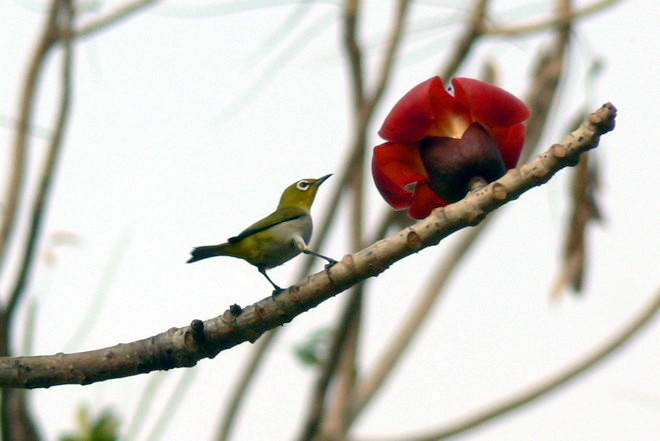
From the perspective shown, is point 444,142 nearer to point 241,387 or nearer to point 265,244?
point 265,244

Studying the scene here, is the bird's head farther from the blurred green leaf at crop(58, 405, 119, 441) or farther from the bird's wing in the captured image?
the blurred green leaf at crop(58, 405, 119, 441)

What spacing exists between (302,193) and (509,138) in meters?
1.94

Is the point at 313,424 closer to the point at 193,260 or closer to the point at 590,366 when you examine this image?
the point at 590,366

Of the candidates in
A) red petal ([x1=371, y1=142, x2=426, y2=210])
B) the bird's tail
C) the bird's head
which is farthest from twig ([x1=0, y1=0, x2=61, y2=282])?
red petal ([x1=371, y1=142, x2=426, y2=210])

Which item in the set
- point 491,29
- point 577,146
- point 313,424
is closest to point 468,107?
point 577,146

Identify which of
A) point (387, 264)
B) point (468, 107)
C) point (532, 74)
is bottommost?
point (387, 264)

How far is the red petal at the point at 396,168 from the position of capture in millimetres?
2129

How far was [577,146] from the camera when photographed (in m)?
1.73

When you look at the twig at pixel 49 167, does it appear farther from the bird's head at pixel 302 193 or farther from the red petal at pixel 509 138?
the red petal at pixel 509 138

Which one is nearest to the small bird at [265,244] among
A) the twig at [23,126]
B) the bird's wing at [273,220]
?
the bird's wing at [273,220]

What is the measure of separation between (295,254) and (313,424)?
222 centimetres

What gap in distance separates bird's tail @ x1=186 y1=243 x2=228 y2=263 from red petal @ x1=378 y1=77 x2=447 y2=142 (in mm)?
1181

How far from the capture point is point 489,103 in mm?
2084

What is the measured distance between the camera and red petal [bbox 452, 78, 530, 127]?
81.4 inches
